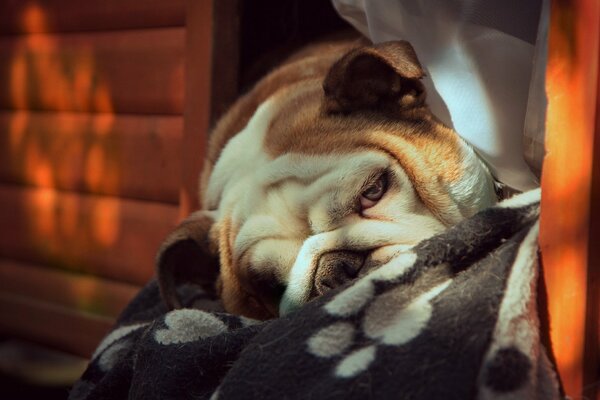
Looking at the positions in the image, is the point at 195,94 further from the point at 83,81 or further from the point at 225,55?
the point at 83,81

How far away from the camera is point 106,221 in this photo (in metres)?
2.64

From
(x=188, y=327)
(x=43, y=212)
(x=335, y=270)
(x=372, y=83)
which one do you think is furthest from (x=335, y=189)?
(x=43, y=212)

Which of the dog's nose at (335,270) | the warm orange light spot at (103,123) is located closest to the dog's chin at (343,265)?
the dog's nose at (335,270)

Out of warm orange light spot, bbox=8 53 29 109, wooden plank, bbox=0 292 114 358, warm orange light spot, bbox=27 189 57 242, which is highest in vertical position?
warm orange light spot, bbox=8 53 29 109

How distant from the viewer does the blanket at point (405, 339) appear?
1110mm

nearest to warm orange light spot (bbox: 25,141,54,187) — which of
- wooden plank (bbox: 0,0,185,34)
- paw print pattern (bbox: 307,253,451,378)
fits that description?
wooden plank (bbox: 0,0,185,34)

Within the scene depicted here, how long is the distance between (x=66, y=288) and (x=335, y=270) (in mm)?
1479

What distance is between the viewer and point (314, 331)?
4.19 feet

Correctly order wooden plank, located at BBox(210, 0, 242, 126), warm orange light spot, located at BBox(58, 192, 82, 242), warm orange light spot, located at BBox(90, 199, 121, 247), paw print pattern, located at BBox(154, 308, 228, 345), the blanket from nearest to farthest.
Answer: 1. the blanket
2. paw print pattern, located at BBox(154, 308, 228, 345)
3. wooden plank, located at BBox(210, 0, 242, 126)
4. warm orange light spot, located at BBox(90, 199, 121, 247)
5. warm orange light spot, located at BBox(58, 192, 82, 242)

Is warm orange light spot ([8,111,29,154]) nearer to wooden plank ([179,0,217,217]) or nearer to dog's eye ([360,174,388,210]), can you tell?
wooden plank ([179,0,217,217])

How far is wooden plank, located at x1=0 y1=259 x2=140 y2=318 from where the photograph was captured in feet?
8.60

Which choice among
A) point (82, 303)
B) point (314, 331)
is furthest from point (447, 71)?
point (82, 303)

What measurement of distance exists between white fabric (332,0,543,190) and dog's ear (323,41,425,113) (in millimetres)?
72

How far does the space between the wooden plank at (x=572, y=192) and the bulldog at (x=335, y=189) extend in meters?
0.42
